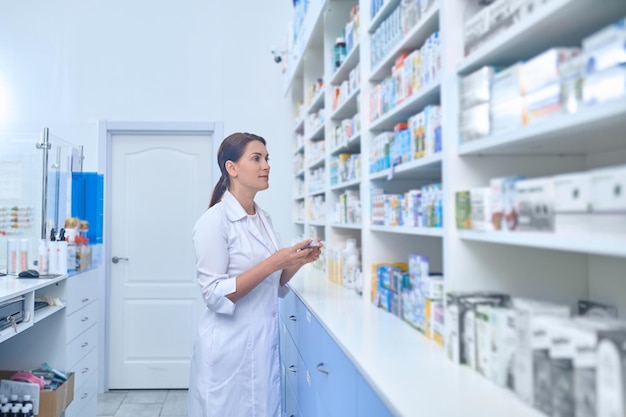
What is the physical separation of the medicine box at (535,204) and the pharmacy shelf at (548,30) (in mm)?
324

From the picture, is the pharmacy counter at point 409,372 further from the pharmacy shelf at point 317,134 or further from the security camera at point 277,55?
the security camera at point 277,55

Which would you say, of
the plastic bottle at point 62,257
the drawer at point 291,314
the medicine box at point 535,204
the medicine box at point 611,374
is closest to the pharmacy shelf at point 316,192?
the drawer at point 291,314

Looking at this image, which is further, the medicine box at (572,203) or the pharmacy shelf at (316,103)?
the pharmacy shelf at (316,103)

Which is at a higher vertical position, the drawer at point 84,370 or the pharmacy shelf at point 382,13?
the pharmacy shelf at point 382,13

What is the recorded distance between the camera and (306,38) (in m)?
3.37

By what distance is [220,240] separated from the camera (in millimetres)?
1955

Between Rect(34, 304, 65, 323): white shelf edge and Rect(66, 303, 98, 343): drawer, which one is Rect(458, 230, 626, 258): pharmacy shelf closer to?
Rect(34, 304, 65, 323): white shelf edge

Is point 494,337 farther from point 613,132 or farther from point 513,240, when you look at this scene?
point 613,132

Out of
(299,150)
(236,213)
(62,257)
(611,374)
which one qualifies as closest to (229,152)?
(236,213)

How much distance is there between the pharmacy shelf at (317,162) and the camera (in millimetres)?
3274

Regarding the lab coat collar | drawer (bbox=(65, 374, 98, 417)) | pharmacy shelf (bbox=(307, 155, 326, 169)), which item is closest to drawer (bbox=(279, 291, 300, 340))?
the lab coat collar

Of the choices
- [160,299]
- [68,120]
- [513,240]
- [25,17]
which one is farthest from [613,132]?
[25,17]

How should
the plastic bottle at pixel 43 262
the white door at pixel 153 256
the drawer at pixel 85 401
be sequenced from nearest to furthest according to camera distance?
the plastic bottle at pixel 43 262
the drawer at pixel 85 401
the white door at pixel 153 256

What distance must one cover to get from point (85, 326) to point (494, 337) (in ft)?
9.21
